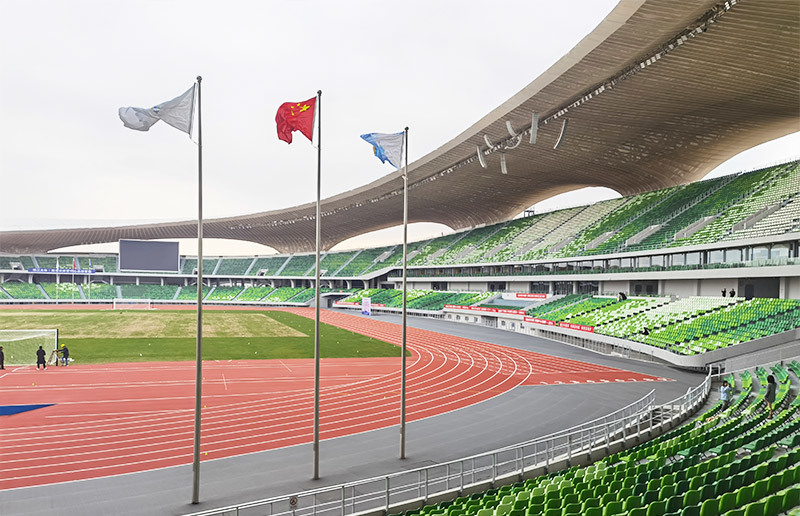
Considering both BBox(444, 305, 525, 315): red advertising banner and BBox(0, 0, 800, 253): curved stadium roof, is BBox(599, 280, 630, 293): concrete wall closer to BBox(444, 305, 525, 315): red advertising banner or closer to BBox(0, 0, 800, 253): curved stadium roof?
BBox(444, 305, 525, 315): red advertising banner

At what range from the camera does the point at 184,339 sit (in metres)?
34.6

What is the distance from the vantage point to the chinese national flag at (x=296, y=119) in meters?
11.3

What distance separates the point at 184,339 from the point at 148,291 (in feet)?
179

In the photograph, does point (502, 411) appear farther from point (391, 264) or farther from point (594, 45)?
point (391, 264)

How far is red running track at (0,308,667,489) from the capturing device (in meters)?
→ 12.5

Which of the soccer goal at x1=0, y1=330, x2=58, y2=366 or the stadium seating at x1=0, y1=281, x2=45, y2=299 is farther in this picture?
the stadium seating at x1=0, y1=281, x2=45, y2=299

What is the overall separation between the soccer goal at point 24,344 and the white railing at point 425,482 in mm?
21526

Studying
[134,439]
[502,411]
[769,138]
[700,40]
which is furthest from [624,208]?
[134,439]

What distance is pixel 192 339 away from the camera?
1382 inches

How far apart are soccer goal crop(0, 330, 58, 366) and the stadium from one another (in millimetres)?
154

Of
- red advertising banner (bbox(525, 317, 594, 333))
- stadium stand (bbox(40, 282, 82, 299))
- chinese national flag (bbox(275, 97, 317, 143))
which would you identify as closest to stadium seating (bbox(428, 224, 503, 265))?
red advertising banner (bbox(525, 317, 594, 333))

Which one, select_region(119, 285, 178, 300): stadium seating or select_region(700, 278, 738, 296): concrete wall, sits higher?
select_region(700, 278, 738, 296): concrete wall

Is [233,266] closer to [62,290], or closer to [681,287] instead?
[62,290]

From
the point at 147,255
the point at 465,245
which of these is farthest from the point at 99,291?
the point at 465,245
